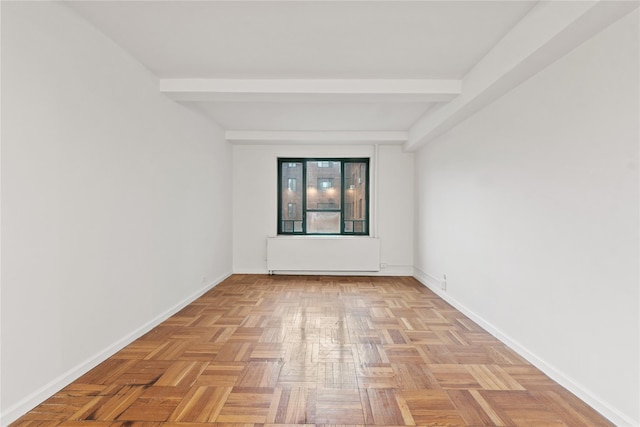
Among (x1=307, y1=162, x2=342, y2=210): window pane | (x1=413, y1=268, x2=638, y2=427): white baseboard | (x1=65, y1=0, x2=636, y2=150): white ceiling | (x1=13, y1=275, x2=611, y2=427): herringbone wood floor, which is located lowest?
(x1=13, y1=275, x2=611, y2=427): herringbone wood floor

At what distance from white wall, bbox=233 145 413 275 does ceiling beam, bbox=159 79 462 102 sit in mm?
2610

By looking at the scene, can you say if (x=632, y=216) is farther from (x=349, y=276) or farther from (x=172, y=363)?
(x=349, y=276)

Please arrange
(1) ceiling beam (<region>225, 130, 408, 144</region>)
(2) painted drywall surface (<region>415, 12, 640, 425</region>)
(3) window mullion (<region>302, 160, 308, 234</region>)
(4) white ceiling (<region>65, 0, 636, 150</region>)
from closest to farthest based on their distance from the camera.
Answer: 1. (2) painted drywall surface (<region>415, 12, 640, 425</region>)
2. (4) white ceiling (<region>65, 0, 636, 150</region>)
3. (1) ceiling beam (<region>225, 130, 408, 144</region>)
4. (3) window mullion (<region>302, 160, 308, 234</region>)

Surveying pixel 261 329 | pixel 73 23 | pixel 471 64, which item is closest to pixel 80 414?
pixel 261 329

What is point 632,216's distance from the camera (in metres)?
1.79

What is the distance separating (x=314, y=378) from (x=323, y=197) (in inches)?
169

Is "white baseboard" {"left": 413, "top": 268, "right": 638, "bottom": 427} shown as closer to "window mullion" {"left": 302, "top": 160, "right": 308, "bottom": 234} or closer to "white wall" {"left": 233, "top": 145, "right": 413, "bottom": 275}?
"white wall" {"left": 233, "top": 145, "right": 413, "bottom": 275}

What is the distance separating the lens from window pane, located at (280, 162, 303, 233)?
6.34m

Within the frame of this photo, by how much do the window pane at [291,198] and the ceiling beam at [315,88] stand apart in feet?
9.40

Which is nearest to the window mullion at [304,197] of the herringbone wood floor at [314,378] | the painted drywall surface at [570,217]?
the herringbone wood floor at [314,378]

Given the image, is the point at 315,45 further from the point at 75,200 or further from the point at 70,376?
the point at 70,376

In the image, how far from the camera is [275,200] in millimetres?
6160

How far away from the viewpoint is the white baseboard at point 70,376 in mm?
1826

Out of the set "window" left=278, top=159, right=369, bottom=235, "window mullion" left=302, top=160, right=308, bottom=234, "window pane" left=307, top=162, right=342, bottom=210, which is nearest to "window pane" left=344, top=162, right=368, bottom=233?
"window" left=278, top=159, right=369, bottom=235
